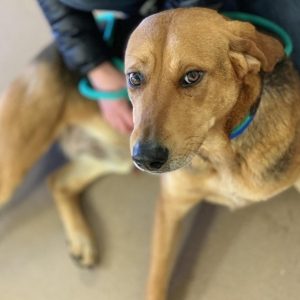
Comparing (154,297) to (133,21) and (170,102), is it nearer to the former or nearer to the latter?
(170,102)

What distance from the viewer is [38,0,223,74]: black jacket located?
1478mm

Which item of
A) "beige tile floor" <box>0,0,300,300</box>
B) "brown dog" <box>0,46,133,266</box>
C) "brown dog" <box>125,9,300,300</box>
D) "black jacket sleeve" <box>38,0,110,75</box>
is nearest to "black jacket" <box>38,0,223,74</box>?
"black jacket sleeve" <box>38,0,110,75</box>

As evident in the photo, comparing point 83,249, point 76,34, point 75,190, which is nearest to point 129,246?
point 83,249

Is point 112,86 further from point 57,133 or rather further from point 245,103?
point 245,103

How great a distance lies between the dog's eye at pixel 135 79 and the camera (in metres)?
1.10

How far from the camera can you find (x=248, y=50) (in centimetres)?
107

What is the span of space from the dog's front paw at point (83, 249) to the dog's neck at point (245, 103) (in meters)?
0.78

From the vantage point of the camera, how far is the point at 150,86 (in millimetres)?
1072

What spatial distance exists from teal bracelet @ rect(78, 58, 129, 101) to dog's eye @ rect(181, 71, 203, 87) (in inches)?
19.5

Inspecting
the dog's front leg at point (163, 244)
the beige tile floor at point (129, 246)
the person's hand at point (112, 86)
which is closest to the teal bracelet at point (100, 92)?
the person's hand at point (112, 86)

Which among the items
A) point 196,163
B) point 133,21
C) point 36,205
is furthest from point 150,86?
point 36,205

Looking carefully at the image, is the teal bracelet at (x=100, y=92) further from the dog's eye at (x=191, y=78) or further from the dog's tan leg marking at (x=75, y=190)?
the dog's eye at (x=191, y=78)

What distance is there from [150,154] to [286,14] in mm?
696

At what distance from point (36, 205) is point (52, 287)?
37 centimetres
